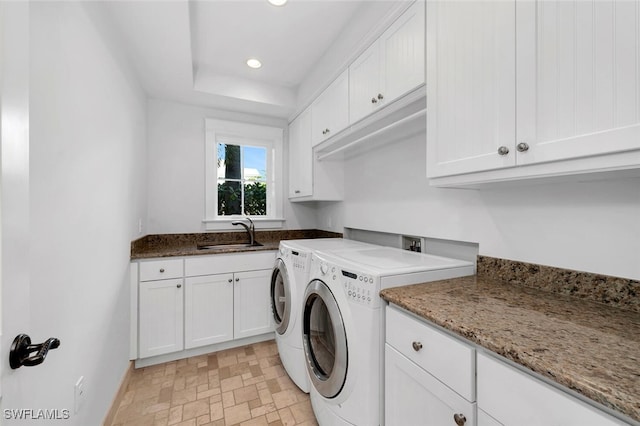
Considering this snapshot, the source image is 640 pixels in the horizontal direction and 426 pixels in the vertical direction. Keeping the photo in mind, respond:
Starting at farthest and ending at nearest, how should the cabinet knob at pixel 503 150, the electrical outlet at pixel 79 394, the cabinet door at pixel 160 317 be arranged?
the cabinet door at pixel 160 317, the electrical outlet at pixel 79 394, the cabinet knob at pixel 503 150

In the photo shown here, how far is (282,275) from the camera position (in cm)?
196

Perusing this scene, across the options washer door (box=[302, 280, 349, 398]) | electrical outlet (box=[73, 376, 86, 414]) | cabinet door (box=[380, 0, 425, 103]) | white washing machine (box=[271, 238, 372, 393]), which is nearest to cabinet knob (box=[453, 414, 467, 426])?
washer door (box=[302, 280, 349, 398])

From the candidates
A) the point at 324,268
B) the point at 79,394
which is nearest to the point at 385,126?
the point at 324,268

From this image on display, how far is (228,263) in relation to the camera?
7.57 ft

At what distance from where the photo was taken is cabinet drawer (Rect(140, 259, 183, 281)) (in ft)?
6.69

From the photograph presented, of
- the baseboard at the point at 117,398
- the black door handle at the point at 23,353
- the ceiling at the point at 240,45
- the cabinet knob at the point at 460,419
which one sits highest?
the ceiling at the point at 240,45

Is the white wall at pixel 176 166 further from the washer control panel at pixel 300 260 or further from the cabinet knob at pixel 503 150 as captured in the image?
the cabinet knob at pixel 503 150

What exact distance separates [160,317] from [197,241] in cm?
83

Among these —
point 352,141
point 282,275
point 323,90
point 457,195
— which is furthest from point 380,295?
point 323,90

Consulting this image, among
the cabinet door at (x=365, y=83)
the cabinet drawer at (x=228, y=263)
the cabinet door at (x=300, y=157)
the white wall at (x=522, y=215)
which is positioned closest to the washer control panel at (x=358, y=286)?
the white wall at (x=522, y=215)

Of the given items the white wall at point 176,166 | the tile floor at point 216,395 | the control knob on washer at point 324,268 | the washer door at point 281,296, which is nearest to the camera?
the control knob on washer at point 324,268

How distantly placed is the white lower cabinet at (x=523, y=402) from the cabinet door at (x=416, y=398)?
0.24 feet

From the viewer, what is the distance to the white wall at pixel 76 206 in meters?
0.86

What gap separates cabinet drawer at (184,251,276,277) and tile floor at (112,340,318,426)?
721 mm
